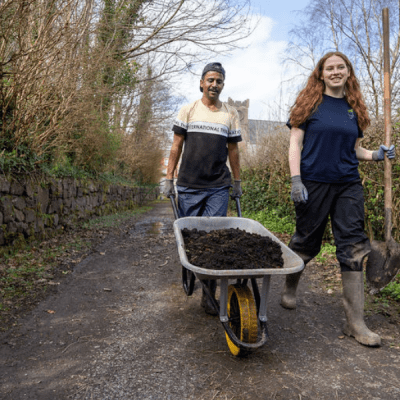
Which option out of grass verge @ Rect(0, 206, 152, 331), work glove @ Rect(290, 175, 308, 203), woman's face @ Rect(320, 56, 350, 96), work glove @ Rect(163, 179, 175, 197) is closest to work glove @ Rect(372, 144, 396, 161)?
woman's face @ Rect(320, 56, 350, 96)

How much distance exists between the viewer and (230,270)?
2145 millimetres

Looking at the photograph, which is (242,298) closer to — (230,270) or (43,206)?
(230,270)

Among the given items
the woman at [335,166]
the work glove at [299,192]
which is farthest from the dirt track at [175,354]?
the work glove at [299,192]

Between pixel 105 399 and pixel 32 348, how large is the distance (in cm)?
95

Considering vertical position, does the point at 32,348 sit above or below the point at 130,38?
below

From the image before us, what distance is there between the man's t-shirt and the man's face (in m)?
0.15

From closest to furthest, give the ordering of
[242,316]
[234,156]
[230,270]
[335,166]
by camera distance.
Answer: [230,270], [242,316], [335,166], [234,156]

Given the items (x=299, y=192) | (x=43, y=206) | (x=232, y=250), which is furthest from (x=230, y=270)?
(x=43, y=206)

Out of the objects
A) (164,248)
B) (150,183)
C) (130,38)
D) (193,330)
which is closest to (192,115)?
(193,330)

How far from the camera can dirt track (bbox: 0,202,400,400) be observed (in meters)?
2.12

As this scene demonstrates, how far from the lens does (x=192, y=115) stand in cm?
343

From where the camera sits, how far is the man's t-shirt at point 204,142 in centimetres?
338

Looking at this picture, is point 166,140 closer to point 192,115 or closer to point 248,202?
point 248,202

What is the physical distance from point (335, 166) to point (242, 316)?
1.42m
